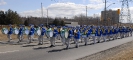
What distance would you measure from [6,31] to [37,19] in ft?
214

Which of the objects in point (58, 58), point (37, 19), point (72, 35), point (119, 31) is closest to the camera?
point (58, 58)

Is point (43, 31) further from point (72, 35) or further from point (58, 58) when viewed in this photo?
point (58, 58)

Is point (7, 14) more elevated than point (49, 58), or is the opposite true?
point (7, 14)

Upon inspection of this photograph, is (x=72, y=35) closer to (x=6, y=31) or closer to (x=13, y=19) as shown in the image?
(x=6, y=31)

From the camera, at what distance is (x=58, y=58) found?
13.3m

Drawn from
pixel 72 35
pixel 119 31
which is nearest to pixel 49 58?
pixel 72 35

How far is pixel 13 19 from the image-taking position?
184 ft

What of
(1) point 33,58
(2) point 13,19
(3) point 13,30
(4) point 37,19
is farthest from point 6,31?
(4) point 37,19

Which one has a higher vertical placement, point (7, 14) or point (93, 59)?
point (7, 14)

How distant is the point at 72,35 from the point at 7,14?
40920 millimetres

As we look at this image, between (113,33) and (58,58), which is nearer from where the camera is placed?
(58,58)

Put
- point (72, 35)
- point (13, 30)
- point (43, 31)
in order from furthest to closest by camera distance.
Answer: point (13, 30)
point (43, 31)
point (72, 35)

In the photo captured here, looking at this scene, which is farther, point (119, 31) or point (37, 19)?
point (37, 19)

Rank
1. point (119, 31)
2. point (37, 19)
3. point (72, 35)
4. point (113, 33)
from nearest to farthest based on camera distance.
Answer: point (72, 35)
point (113, 33)
point (119, 31)
point (37, 19)
